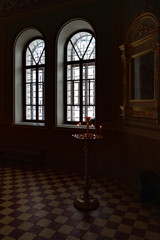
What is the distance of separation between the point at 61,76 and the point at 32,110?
1.74 m

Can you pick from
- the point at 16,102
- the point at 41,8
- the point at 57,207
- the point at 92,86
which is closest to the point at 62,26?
the point at 41,8

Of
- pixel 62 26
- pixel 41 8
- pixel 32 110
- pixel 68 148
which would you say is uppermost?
pixel 41 8

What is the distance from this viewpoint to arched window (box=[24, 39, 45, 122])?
7500 millimetres

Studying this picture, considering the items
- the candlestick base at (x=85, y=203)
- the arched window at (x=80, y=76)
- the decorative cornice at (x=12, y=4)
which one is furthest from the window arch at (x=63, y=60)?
the candlestick base at (x=85, y=203)

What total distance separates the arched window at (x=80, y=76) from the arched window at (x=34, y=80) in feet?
3.36

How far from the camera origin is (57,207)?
3982mm

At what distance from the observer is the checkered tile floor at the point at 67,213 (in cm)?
314

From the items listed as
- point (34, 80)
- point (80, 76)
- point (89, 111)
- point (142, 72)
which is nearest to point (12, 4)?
point (34, 80)

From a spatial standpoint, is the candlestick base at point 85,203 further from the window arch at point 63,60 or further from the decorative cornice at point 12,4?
the decorative cornice at point 12,4

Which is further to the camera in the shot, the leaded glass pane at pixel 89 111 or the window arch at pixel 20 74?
the window arch at pixel 20 74

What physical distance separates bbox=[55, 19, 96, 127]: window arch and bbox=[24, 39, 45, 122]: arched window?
0.89 m

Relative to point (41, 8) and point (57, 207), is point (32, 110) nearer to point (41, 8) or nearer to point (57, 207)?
point (41, 8)

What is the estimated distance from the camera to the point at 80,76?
6789 mm

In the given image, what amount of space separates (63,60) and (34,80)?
1.40 meters
